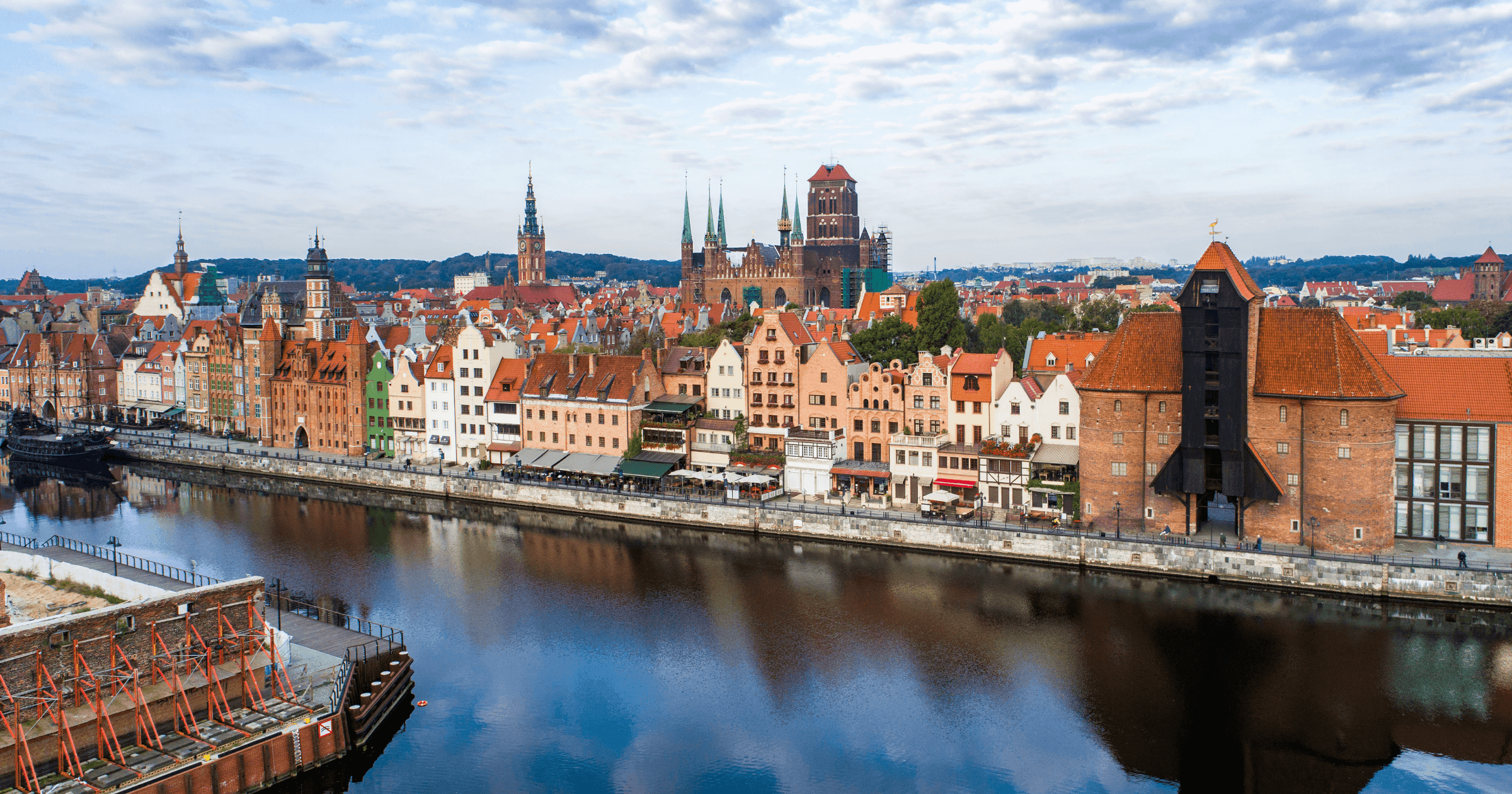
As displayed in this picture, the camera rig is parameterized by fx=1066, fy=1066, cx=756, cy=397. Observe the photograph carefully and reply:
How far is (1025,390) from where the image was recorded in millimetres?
54656

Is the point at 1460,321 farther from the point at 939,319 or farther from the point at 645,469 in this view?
the point at 645,469

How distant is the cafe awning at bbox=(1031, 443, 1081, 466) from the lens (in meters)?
52.2

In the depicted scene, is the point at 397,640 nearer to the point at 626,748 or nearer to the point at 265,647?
the point at 265,647

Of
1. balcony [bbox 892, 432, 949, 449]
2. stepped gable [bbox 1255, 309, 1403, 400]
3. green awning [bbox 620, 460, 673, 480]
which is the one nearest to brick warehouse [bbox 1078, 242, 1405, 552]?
stepped gable [bbox 1255, 309, 1403, 400]

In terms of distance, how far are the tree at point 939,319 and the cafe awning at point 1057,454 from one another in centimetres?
2055

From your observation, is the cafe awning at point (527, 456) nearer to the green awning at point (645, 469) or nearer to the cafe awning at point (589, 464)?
the cafe awning at point (589, 464)

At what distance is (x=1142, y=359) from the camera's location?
49.1m

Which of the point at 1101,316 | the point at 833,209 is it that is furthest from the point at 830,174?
the point at 1101,316

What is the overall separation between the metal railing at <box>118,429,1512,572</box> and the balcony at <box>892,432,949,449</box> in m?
3.83

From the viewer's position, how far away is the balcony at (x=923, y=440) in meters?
55.8

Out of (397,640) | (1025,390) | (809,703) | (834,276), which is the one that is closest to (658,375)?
(1025,390)

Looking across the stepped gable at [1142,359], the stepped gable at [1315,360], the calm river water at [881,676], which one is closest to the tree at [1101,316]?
the stepped gable at [1142,359]

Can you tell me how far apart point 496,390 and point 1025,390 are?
3502 centimetres

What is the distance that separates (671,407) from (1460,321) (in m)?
73.1
